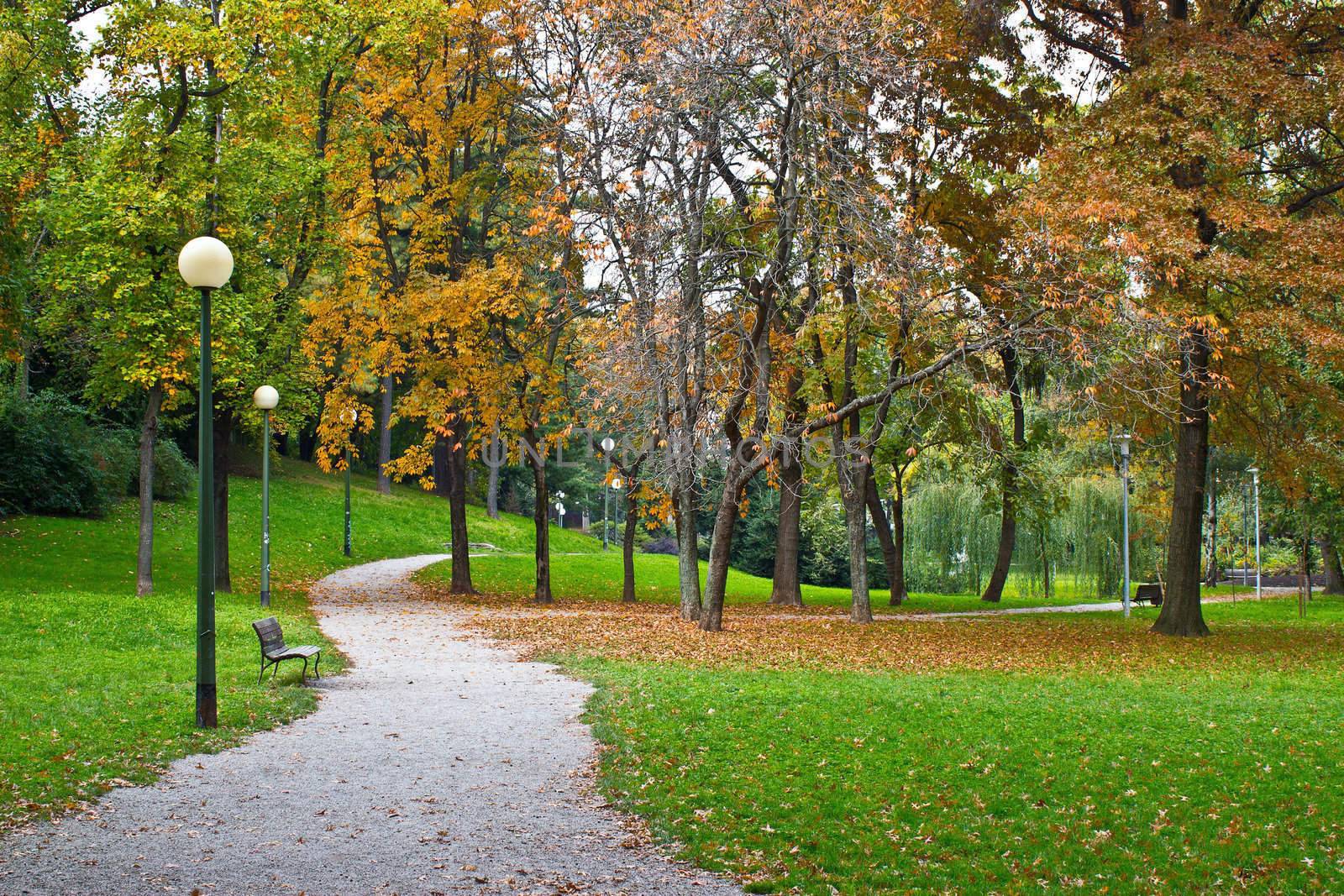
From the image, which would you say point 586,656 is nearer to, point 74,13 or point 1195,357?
point 1195,357

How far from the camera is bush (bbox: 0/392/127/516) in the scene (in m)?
26.7

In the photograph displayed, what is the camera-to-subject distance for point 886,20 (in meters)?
16.1

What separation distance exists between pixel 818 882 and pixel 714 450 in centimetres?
1309

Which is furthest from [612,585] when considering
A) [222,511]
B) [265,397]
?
[265,397]

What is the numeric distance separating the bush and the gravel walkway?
20.3m

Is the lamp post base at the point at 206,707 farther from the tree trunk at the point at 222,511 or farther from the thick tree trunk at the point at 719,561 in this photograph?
the tree trunk at the point at 222,511

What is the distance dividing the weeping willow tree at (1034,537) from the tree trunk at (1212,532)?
2.33m

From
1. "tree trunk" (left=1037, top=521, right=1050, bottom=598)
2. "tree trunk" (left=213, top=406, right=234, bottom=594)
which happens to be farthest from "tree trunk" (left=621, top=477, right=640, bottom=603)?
"tree trunk" (left=1037, top=521, right=1050, bottom=598)

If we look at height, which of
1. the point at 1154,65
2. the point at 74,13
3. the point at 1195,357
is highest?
the point at 74,13

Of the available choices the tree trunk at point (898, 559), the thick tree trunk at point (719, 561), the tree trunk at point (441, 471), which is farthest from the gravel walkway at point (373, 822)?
the tree trunk at point (441, 471)

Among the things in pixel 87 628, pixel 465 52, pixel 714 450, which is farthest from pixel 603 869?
pixel 465 52

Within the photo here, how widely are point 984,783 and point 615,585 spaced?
78.2ft

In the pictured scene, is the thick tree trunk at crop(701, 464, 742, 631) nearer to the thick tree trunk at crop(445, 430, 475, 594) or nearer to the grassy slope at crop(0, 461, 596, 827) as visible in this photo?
the grassy slope at crop(0, 461, 596, 827)

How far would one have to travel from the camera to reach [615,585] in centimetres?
3111
